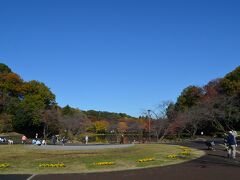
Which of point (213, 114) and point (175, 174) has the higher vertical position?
point (213, 114)

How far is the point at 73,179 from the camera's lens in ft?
45.8

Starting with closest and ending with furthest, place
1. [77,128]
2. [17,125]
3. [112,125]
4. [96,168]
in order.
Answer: [96,168] → [17,125] → [77,128] → [112,125]

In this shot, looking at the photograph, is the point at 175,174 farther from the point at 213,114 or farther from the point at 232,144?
the point at 213,114

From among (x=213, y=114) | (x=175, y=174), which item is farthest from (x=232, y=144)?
(x=213, y=114)

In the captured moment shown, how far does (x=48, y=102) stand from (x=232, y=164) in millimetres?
69566

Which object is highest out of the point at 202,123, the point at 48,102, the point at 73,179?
the point at 48,102

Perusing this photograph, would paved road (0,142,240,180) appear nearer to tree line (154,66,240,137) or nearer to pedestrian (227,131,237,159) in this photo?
pedestrian (227,131,237,159)

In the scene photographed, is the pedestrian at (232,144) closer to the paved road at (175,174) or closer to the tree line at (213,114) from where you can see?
the paved road at (175,174)

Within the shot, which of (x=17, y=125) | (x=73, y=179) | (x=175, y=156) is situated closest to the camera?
(x=73, y=179)

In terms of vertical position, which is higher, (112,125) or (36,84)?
(36,84)

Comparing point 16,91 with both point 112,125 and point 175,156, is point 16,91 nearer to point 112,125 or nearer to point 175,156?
point 112,125

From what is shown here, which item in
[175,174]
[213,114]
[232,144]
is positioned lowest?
[175,174]

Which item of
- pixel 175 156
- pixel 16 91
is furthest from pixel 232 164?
pixel 16 91

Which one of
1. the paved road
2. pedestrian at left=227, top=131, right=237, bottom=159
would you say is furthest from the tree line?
the paved road
